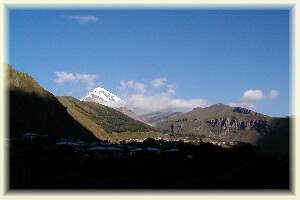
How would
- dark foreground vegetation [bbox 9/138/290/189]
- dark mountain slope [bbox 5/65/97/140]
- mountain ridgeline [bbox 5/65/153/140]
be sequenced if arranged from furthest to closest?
mountain ridgeline [bbox 5/65/153/140], dark mountain slope [bbox 5/65/97/140], dark foreground vegetation [bbox 9/138/290/189]

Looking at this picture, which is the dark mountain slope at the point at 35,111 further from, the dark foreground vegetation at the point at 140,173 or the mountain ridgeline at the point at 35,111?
the dark foreground vegetation at the point at 140,173

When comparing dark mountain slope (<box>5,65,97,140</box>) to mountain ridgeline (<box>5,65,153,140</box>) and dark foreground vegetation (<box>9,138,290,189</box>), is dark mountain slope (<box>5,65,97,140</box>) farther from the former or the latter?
dark foreground vegetation (<box>9,138,290,189</box>)

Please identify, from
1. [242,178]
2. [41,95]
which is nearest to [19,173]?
[242,178]

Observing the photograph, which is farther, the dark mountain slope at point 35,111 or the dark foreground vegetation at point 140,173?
the dark mountain slope at point 35,111

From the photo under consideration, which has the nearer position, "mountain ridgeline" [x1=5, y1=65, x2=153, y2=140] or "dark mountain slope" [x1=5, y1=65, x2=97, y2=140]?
"dark mountain slope" [x1=5, y1=65, x2=97, y2=140]

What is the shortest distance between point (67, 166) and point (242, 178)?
17.4 meters

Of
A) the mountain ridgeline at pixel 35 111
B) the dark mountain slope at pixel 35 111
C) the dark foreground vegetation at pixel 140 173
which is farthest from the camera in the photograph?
the mountain ridgeline at pixel 35 111

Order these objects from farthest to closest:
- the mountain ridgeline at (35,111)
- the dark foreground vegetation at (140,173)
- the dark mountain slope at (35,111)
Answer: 1. the mountain ridgeline at (35,111)
2. the dark mountain slope at (35,111)
3. the dark foreground vegetation at (140,173)

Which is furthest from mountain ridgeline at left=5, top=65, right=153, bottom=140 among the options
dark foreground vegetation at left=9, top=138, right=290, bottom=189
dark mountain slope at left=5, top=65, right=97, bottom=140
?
dark foreground vegetation at left=9, top=138, right=290, bottom=189

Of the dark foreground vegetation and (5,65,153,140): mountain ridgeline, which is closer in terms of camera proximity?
the dark foreground vegetation

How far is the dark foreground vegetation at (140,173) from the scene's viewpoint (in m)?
25.6

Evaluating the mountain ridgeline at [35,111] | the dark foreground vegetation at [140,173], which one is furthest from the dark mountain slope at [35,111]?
the dark foreground vegetation at [140,173]

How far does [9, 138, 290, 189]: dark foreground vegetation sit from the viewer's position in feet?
84.1

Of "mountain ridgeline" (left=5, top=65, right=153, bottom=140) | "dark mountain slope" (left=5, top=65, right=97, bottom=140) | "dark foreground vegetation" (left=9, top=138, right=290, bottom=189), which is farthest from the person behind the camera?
"mountain ridgeline" (left=5, top=65, right=153, bottom=140)
